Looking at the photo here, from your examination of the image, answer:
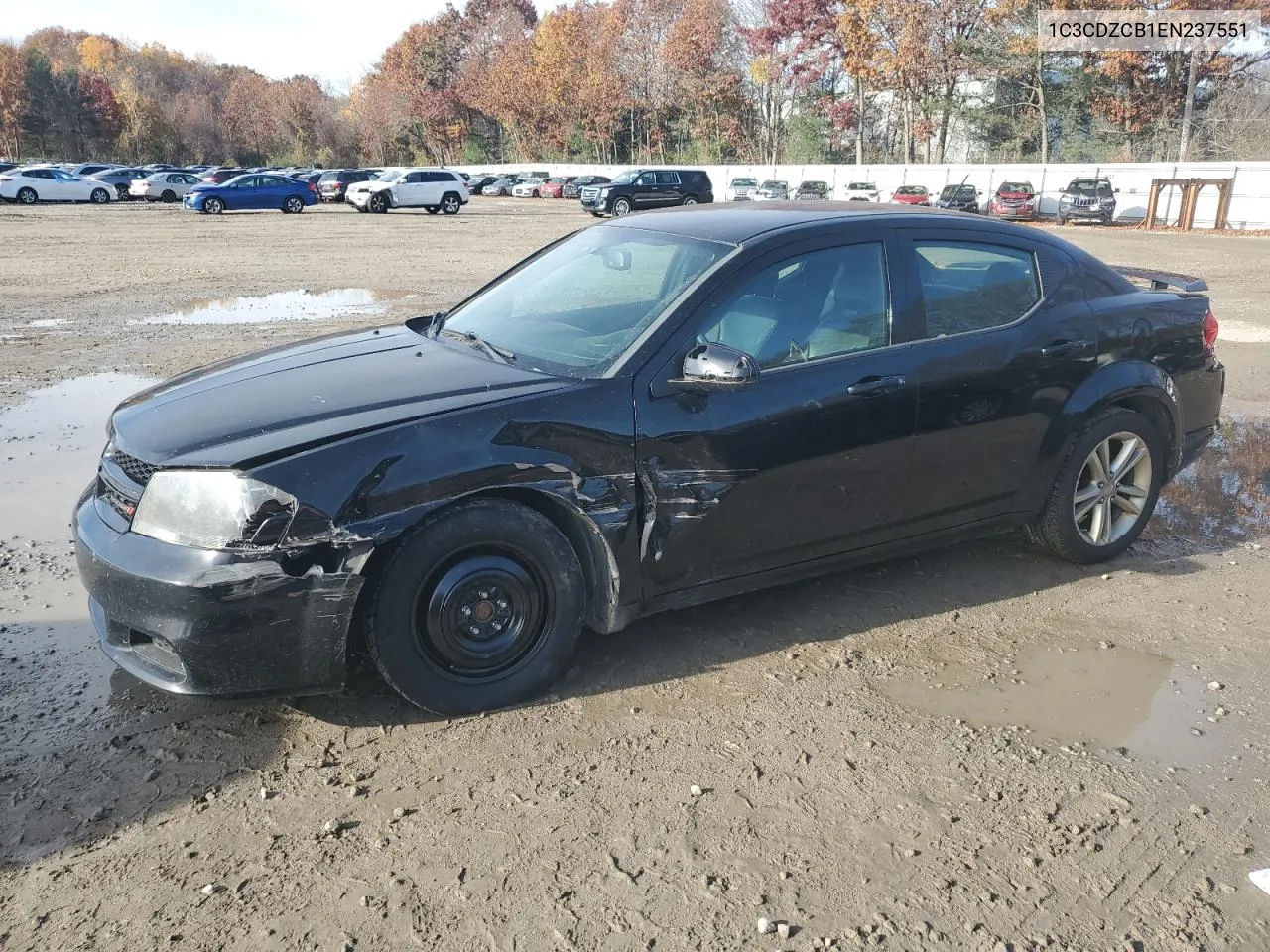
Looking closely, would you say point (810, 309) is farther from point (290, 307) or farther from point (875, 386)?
point (290, 307)

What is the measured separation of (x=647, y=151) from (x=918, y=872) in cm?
7663

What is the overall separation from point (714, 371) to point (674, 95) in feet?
236

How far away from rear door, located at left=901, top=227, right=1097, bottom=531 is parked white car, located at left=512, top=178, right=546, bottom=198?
5813 cm

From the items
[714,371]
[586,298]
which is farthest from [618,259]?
[714,371]

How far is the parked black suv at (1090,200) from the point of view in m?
35.9

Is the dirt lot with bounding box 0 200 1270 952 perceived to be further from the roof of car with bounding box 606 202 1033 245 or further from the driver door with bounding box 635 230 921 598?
the roof of car with bounding box 606 202 1033 245

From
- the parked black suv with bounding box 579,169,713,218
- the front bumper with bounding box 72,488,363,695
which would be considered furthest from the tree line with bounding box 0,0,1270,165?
the front bumper with bounding box 72,488,363,695

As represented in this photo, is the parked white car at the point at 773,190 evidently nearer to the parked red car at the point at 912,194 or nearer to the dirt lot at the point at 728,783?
the parked red car at the point at 912,194

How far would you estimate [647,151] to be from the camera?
75125 mm

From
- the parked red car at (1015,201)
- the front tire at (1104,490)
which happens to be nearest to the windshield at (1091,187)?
the parked red car at (1015,201)

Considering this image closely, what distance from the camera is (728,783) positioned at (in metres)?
3.15

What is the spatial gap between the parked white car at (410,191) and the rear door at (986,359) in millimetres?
38041

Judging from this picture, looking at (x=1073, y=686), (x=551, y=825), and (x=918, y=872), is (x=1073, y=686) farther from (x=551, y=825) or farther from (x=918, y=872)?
(x=551, y=825)

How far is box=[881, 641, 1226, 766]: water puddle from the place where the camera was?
11.4 feet
